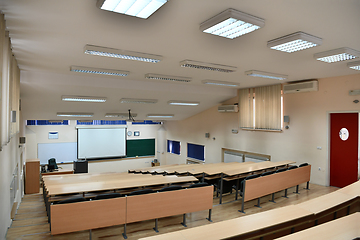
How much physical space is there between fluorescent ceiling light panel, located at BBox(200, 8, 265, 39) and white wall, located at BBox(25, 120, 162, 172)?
12440 mm

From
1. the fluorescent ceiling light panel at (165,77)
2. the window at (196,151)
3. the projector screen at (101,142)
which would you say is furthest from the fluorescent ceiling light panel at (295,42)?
the projector screen at (101,142)

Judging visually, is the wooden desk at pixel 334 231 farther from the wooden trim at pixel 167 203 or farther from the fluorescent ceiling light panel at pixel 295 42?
the fluorescent ceiling light panel at pixel 295 42

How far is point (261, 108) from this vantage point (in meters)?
9.89

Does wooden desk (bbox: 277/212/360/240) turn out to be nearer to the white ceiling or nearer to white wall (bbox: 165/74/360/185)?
the white ceiling

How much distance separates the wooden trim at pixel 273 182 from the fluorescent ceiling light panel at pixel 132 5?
14.4 ft

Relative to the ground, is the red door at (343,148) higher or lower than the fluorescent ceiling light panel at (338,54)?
lower

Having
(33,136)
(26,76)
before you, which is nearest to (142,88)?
(26,76)

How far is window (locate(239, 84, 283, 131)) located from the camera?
929 centimetres

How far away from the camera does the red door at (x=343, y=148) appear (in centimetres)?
754

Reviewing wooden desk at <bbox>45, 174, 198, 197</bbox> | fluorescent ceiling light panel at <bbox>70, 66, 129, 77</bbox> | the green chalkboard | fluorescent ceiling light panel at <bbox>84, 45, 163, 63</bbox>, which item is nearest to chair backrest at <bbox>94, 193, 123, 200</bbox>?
wooden desk at <bbox>45, 174, 198, 197</bbox>

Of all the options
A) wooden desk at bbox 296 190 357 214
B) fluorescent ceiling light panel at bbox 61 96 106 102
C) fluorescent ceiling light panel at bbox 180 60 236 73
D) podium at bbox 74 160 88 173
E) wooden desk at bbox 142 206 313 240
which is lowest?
podium at bbox 74 160 88 173

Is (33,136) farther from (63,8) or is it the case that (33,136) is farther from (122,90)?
(63,8)

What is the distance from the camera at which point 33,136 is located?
1258 centimetres

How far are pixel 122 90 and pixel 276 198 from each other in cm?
607
